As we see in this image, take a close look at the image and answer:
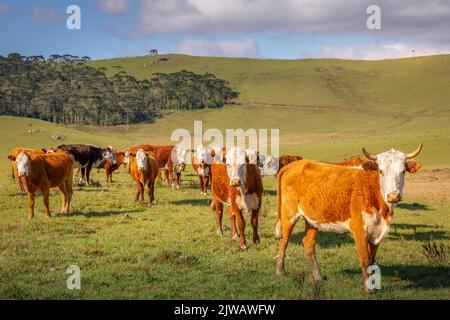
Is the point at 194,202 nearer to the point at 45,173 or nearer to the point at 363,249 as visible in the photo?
the point at 45,173

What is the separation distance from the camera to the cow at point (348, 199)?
7637 mm

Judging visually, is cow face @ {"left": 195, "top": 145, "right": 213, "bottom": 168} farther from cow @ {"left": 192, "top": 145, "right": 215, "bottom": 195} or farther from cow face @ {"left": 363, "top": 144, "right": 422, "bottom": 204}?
cow face @ {"left": 363, "top": 144, "right": 422, "bottom": 204}

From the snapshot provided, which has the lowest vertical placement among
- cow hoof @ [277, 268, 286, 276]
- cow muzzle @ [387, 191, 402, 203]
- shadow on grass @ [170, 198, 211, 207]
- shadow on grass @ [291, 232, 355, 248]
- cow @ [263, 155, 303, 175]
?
shadow on grass @ [291, 232, 355, 248]

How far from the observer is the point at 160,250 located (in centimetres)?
1077

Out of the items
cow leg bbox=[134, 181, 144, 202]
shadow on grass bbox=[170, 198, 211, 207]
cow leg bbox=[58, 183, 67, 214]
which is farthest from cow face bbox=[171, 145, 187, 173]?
cow leg bbox=[58, 183, 67, 214]

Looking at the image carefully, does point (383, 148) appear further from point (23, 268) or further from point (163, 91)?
point (163, 91)

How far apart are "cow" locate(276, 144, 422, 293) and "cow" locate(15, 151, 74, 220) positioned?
8.53 m

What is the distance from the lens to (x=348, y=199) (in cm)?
797

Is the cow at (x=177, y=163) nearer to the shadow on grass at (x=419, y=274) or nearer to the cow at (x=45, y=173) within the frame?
the cow at (x=45, y=173)

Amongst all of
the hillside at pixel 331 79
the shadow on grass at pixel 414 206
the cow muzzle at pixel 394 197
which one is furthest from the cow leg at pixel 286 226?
the hillside at pixel 331 79

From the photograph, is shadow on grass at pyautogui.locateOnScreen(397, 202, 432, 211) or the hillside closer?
shadow on grass at pyautogui.locateOnScreen(397, 202, 432, 211)

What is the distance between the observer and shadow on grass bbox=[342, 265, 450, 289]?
8289mm

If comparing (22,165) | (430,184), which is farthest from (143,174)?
(430,184)

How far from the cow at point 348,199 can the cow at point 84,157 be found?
17185 mm
